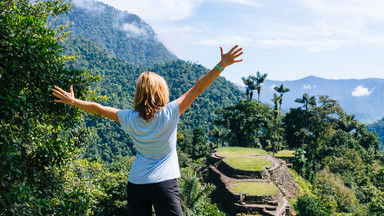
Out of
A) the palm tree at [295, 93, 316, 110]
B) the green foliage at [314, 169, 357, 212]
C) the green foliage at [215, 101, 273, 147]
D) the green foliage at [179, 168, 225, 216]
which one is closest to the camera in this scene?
the green foliage at [179, 168, 225, 216]

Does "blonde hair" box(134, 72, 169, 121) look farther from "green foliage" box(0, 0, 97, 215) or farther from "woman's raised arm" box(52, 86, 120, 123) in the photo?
"green foliage" box(0, 0, 97, 215)

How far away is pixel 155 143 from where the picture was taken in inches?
74.4

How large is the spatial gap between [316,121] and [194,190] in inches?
1155

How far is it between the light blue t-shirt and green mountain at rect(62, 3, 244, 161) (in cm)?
6437

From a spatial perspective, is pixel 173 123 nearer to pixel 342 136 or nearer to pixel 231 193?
pixel 231 193

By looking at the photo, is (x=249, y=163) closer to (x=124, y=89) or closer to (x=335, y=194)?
(x=335, y=194)

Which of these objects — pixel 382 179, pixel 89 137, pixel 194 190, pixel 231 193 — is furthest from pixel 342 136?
pixel 89 137

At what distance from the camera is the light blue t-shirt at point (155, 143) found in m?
1.87

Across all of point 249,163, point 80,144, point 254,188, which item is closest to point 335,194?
point 249,163

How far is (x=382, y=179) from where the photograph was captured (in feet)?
93.6

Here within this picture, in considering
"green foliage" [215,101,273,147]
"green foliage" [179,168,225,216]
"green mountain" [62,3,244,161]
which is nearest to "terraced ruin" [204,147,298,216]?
"green foliage" [179,168,225,216]

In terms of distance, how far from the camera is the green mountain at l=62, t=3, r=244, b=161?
70.6 metres

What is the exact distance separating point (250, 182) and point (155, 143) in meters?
20.3

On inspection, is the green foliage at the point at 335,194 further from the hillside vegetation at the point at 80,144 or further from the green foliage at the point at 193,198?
the green foliage at the point at 193,198
